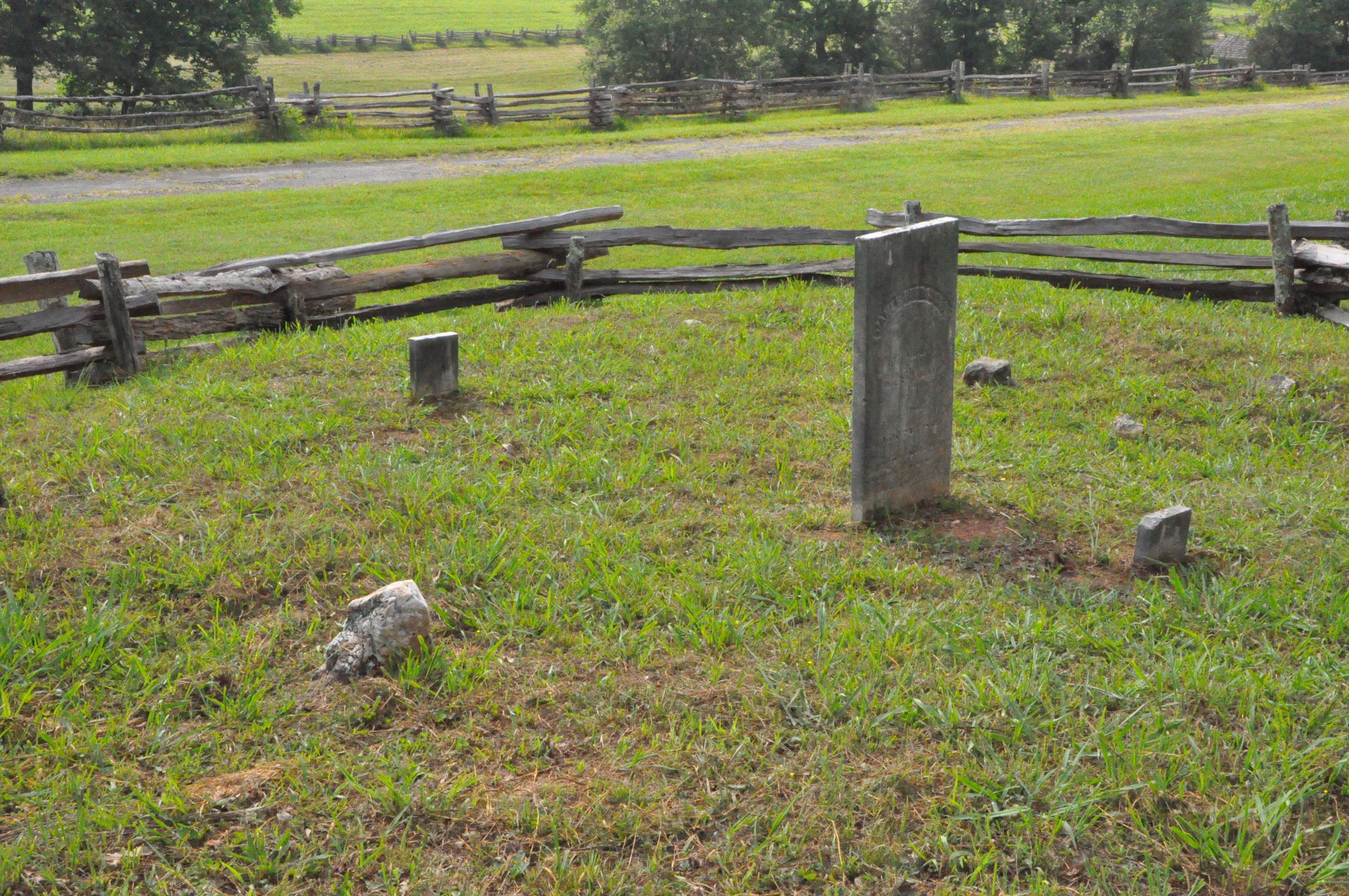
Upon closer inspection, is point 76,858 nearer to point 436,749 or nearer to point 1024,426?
point 436,749

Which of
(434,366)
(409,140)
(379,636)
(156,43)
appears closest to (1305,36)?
(409,140)

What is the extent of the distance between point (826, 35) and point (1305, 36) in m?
23.1

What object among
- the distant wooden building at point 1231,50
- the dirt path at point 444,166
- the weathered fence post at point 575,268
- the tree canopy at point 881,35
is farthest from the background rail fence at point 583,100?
the weathered fence post at point 575,268

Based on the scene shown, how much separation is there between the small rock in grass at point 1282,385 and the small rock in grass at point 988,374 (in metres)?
1.43

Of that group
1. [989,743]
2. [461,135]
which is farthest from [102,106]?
[989,743]

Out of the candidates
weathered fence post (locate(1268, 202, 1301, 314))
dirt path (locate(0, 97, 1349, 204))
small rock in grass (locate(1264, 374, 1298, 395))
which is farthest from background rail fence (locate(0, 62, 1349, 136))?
small rock in grass (locate(1264, 374, 1298, 395))

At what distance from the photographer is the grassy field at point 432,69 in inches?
2084

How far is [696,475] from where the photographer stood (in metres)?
4.95

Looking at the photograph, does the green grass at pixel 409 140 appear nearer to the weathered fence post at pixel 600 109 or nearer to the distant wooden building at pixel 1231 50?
the weathered fence post at pixel 600 109

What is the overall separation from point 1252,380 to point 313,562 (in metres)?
5.27

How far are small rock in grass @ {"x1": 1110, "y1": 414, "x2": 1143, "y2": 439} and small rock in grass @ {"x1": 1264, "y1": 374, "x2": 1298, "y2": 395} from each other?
100cm

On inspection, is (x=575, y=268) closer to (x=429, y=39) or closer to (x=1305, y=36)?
(x=1305, y=36)

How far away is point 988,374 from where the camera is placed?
6.18 m

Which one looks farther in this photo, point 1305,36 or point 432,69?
point 432,69
